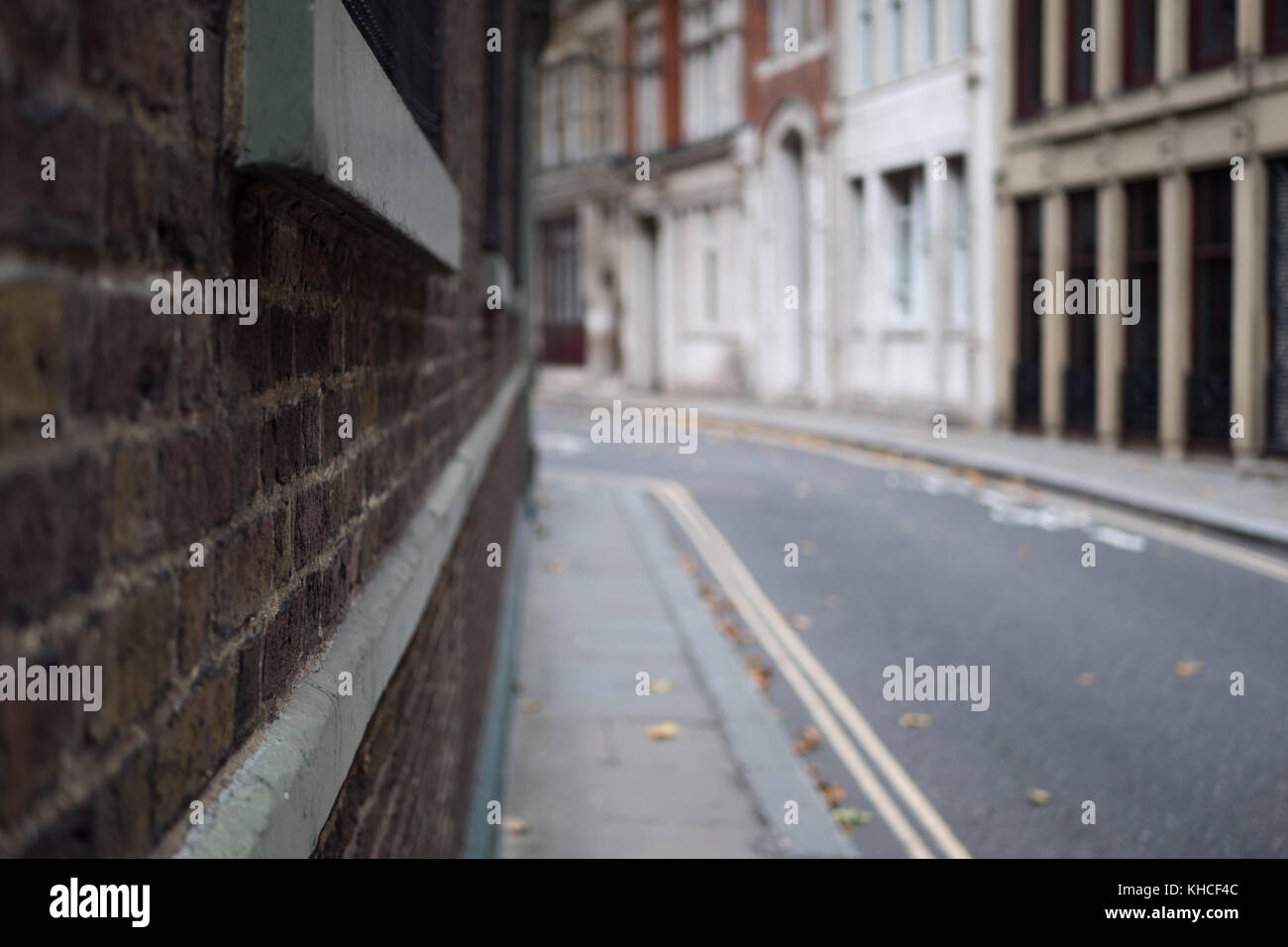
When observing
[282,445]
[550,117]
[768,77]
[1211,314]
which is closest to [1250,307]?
[1211,314]

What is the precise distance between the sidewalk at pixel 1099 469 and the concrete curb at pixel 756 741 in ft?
16.1

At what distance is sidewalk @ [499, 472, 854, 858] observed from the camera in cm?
579

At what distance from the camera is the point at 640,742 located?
7.12 meters

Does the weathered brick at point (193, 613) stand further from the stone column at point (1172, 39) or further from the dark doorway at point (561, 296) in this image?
the dark doorway at point (561, 296)

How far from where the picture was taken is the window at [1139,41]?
19000mm

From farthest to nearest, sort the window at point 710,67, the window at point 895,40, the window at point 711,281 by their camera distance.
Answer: the window at point 711,281
the window at point 710,67
the window at point 895,40

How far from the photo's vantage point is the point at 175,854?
4.10 feet

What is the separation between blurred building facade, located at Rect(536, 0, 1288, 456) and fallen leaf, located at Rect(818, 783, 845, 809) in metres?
11.9

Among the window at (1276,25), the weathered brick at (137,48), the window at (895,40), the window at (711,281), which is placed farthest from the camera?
the window at (711,281)

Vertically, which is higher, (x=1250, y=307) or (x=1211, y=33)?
(x=1211, y=33)

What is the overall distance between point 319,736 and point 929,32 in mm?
24253

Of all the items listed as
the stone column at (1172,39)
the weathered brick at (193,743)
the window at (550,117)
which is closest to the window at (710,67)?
the window at (550,117)

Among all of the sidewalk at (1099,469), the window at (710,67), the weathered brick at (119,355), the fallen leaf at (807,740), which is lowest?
the fallen leaf at (807,740)

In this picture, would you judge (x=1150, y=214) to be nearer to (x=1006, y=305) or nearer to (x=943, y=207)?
(x=1006, y=305)
